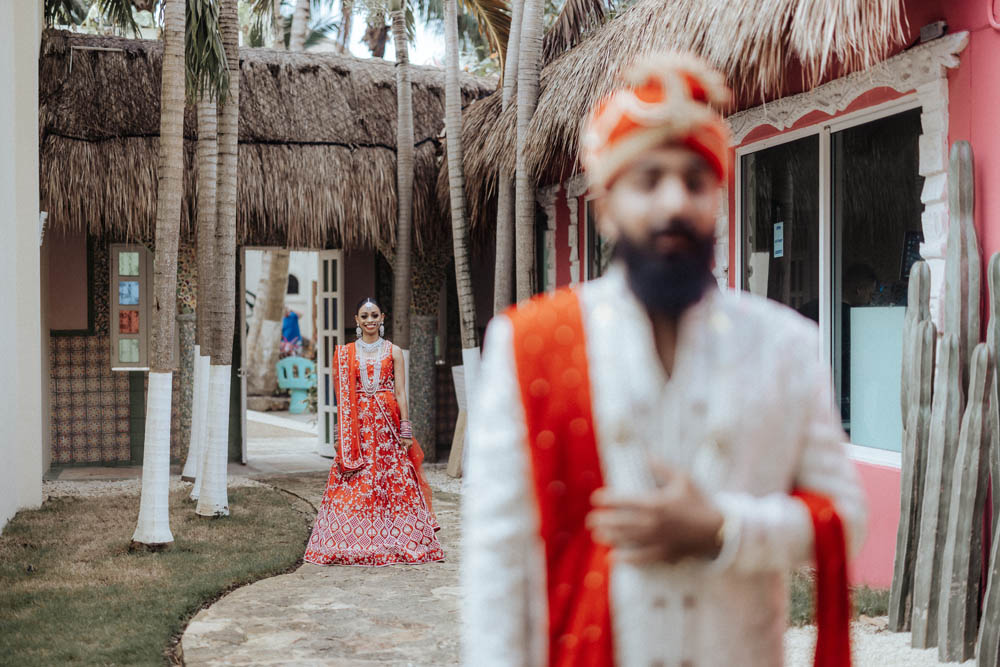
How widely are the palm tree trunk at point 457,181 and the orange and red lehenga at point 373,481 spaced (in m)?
2.27

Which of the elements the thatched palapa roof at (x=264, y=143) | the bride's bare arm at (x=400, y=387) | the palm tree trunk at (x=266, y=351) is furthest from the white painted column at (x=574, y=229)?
the palm tree trunk at (x=266, y=351)

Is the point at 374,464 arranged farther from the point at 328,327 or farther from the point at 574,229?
the point at 328,327

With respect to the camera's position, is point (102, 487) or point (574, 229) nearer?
point (102, 487)

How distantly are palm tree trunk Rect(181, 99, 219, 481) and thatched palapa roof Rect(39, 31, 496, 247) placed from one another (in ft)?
5.68

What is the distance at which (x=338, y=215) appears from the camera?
990cm

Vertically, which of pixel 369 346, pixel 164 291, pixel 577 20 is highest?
pixel 577 20

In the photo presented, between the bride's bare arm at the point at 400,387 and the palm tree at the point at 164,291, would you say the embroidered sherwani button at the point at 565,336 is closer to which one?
the palm tree at the point at 164,291

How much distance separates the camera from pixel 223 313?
7.22 meters

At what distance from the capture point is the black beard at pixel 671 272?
1.41m

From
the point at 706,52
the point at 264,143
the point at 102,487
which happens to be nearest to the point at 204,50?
the point at 264,143

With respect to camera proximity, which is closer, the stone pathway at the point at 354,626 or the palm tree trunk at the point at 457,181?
the stone pathway at the point at 354,626

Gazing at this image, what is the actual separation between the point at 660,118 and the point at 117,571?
5.06 metres

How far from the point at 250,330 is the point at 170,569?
603 inches

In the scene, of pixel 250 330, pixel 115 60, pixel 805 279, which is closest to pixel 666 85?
pixel 805 279
